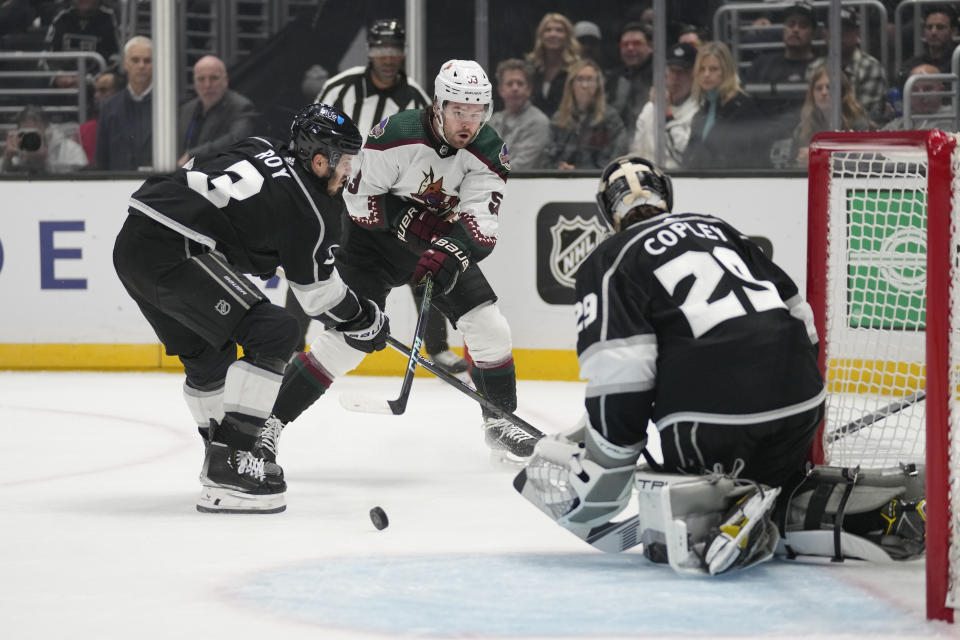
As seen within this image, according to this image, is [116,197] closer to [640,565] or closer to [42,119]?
[42,119]

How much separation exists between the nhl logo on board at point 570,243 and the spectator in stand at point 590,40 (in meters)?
0.77

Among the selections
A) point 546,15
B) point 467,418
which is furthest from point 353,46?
point 467,418

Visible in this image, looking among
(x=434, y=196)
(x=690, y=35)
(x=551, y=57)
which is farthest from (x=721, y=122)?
(x=434, y=196)

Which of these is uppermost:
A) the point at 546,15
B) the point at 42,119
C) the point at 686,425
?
the point at 546,15

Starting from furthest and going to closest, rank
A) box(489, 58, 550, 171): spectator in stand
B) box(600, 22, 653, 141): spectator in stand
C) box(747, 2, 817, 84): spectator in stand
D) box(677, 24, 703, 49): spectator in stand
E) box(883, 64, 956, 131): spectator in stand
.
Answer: box(489, 58, 550, 171): spectator in stand, box(600, 22, 653, 141): spectator in stand, box(677, 24, 703, 49): spectator in stand, box(747, 2, 817, 84): spectator in stand, box(883, 64, 956, 131): spectator in stand

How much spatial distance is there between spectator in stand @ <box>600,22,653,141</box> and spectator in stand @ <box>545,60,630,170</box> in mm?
37

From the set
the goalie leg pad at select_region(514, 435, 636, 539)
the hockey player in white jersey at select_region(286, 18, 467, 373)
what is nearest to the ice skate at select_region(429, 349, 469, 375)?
the hockey player in white jersey at select_region(286, 18, 467, 373)

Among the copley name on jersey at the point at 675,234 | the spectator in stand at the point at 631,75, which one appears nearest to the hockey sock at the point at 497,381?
the copley name on jersey at the point at 675,234

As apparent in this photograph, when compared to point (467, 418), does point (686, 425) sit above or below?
above

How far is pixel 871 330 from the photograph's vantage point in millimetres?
3350

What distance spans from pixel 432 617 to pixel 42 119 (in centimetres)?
467

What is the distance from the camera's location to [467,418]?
4.87 meters

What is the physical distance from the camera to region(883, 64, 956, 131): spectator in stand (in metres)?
5.61

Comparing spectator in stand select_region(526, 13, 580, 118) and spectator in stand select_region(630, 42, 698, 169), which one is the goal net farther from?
spectator in stand select_region(526, 13, 580, 118)
